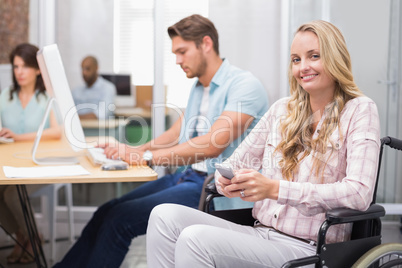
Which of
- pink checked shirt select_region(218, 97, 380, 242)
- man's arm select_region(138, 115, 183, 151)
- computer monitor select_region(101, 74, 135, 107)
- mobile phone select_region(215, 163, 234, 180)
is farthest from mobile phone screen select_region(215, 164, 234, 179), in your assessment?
computer monitor select_region(101, 74, 135, 107)

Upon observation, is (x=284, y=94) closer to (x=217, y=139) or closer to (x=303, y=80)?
(x=217, y=139)

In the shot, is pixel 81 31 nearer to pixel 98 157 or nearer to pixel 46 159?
pixel 46 159

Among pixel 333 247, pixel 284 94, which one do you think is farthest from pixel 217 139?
pixel 284 94

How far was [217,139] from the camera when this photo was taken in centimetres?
226

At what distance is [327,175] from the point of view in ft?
5.11

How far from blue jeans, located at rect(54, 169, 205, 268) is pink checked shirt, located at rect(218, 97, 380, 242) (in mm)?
493

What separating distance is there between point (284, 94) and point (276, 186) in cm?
215

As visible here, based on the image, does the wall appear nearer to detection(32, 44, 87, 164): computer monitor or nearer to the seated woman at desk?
the seated woman at desk

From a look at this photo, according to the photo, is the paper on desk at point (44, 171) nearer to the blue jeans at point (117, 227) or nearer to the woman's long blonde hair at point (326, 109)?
the blue jeans at point (117, 227)

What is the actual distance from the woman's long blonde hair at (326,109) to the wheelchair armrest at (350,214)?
→ 0.21m

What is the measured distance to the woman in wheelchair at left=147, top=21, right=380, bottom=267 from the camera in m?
1.43

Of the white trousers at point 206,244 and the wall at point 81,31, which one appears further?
the wall at point 81,31

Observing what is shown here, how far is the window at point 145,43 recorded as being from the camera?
12.1 ft

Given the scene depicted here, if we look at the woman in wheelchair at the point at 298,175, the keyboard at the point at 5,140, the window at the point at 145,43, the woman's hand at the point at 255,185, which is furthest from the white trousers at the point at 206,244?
the window at the point at 145,43
